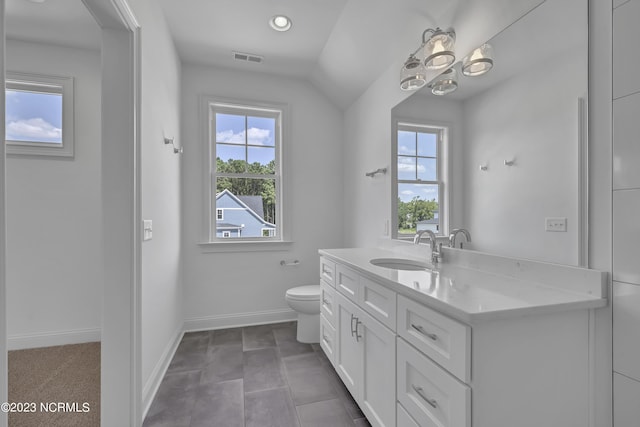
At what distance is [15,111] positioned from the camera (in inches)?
92.4

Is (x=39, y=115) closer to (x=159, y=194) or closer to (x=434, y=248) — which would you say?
(x=159, y=194)

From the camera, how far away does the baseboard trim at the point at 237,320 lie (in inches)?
108

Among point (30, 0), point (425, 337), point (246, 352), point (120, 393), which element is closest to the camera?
point (425, 337)

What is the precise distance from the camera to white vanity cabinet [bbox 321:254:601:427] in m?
0.85

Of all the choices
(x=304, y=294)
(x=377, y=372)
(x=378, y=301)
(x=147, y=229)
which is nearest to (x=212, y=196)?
(x=147, y=229)

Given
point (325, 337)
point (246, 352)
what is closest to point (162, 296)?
point (246, 352)

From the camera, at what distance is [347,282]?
1.75 metres

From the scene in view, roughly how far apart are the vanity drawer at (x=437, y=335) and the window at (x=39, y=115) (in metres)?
2.98

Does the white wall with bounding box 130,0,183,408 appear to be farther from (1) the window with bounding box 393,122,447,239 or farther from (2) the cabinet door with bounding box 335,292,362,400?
(1) the window with bounding box 393,122,447,239

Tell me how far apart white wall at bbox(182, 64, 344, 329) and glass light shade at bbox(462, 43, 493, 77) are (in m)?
1.76

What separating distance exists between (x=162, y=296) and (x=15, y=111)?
2.06 meters

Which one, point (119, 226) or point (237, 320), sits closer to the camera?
point (119, 226)

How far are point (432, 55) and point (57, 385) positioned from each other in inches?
123

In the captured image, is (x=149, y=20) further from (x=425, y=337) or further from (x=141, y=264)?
(x=425, y=337)
